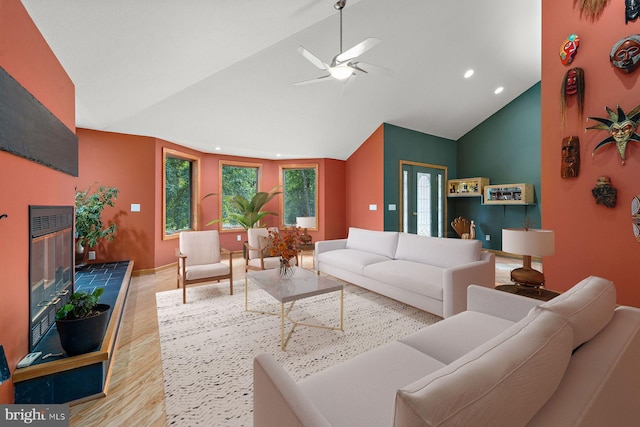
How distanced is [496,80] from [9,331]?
7.19 metres

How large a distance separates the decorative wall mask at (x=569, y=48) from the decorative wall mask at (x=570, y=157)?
30.9 inches

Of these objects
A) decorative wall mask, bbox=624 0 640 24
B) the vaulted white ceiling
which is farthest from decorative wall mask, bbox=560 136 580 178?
the vaulted white ceiling

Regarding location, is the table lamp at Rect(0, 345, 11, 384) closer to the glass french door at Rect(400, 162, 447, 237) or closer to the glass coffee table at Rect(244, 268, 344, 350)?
the glass coffee table at Rect(244, 268, 344, 350)

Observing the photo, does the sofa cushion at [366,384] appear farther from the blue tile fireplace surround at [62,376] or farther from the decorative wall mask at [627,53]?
the decorative wall mask at [627,53]

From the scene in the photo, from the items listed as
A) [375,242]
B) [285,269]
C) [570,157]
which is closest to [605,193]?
[570,157]

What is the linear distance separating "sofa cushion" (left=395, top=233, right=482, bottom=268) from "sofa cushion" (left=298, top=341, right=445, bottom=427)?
190 centimetres

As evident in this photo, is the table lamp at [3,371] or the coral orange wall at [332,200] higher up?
the coral orange wall at [332,200]

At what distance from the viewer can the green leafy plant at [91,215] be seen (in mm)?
3793

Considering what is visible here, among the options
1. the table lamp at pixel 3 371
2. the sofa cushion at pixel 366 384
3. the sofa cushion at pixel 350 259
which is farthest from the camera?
the sofa cushion at pixel 350 259

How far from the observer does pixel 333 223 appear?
6.59 metres

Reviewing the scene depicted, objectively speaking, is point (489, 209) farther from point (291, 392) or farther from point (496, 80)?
point (291, 392)

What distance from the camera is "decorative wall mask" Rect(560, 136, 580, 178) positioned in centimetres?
265

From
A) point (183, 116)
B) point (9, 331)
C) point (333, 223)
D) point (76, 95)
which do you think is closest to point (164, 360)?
point (9, 331)

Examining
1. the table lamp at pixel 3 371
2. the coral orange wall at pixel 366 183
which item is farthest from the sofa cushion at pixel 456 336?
the coral orange wall at pixel 366 183
